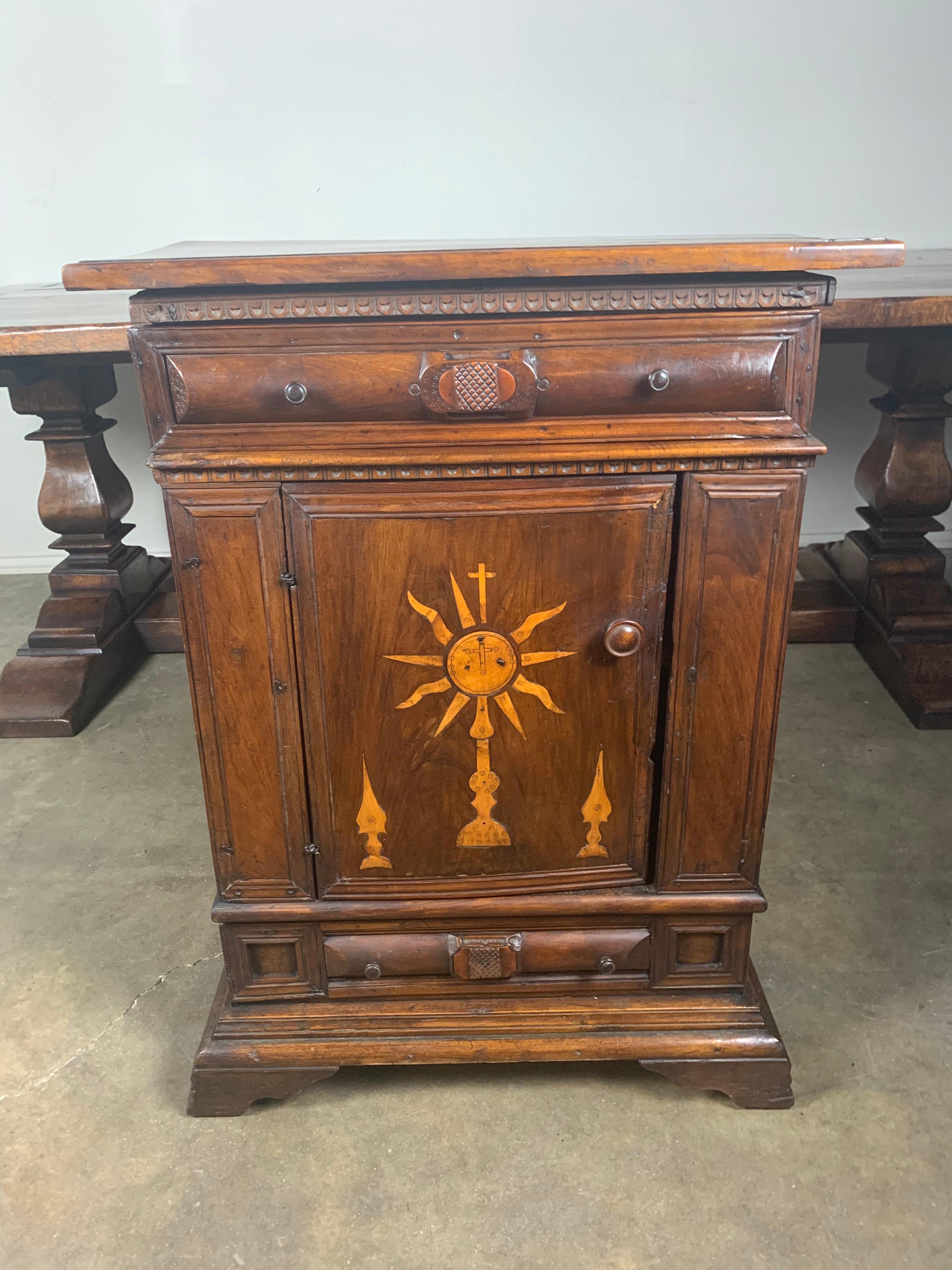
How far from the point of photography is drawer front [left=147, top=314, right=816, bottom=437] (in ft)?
3.75

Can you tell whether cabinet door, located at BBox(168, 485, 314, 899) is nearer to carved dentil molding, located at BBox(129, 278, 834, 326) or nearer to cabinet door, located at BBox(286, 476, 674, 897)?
cabinet door, located at BBox(286, 476, 674, 897)

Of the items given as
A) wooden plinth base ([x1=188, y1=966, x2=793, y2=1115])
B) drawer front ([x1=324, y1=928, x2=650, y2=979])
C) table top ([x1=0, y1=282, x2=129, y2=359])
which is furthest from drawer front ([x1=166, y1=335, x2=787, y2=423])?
table top ([x1=0, y1=282, x2=129, y2=359])

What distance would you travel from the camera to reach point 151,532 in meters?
3.40

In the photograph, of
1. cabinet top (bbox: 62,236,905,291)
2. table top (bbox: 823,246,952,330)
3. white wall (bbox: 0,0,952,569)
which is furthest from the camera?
white wall (bbox: 0,0,952,569)

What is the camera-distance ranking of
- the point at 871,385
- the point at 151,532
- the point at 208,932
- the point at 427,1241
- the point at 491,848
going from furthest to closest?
the point at 151,532 → the point at 871,385 → the point at 208,932 → the point at 491,848 → the point at 427,1241

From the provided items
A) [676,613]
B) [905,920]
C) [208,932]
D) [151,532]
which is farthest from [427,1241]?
[151,532]

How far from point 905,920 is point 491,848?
0.88 meters

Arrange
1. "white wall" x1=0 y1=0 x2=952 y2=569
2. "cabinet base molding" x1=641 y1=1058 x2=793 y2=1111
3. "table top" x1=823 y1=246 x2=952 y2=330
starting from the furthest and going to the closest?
1. "white wall" x1=0 y1=0 x2=952 y2=569
2. "table top" x1=823 y1=246 x2=952 y2=330
3. "cabinet base molding" x1=641 y1=1058 x2=793 y2=1111

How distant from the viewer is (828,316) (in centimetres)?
191

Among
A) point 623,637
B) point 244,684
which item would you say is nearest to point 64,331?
point 244,684

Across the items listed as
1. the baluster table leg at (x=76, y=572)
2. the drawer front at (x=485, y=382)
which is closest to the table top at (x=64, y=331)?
the baluster table leg at (x=76, y=572)

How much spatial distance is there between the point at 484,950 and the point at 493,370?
2.60 feet

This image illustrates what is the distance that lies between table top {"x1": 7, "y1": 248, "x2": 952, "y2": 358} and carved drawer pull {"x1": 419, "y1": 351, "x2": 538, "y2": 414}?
102cm

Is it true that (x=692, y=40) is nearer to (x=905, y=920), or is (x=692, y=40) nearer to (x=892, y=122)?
(x=892, y=122)
